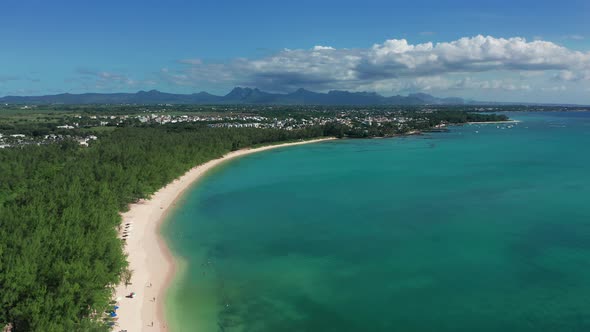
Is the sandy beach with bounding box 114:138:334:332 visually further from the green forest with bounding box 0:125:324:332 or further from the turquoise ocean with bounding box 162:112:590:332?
the green forest with bounding box 0:125:324:332

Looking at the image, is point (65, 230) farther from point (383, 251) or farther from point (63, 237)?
point (383, 251)

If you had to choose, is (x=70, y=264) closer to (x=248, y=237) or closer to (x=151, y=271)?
(x=151, y=271)

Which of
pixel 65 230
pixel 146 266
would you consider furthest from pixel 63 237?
pixel 146 266

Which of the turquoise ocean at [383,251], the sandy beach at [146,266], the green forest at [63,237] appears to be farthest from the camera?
the turquoise ocean at [383,251]

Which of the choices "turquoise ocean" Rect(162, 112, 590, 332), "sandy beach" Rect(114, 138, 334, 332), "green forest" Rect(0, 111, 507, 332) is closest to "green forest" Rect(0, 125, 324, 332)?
"green forest" Rect(0, 111, 507, 332)

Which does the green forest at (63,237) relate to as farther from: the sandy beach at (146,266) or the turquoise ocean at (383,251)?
the turquoise ocean at (383,251)

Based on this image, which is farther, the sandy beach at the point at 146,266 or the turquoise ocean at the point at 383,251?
the turquoise ocean at the point at 383,251

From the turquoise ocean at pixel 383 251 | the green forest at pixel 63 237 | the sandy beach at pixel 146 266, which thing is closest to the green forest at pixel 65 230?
the green forest at pixel 63 237
